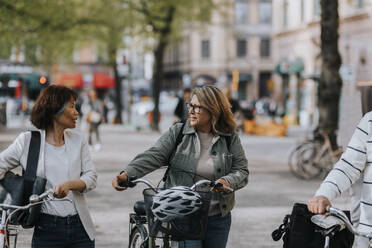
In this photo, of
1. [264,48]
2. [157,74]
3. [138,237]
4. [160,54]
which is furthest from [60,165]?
[264,48]

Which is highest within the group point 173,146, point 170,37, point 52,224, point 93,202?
point 170,37

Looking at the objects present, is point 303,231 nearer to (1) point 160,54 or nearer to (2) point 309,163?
(2) point 309,163

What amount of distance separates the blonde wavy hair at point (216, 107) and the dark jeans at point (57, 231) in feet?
3.45

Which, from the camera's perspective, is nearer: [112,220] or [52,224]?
[52,224]

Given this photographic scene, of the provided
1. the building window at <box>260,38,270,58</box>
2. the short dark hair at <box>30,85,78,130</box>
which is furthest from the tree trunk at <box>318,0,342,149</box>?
the building window at <box>260,38,270,58</box>

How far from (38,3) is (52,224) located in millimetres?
19879

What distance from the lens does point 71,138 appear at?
15.6ft

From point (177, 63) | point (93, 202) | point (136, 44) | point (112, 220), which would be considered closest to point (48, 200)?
point (112, 220)

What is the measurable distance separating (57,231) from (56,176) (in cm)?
33

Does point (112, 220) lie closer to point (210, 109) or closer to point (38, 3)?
point (210, 109)

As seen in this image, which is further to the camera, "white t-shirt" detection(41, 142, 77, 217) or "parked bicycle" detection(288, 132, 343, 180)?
"parked bicycle" detection(288, 132, 343, 180)

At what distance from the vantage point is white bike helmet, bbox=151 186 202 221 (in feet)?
12.7

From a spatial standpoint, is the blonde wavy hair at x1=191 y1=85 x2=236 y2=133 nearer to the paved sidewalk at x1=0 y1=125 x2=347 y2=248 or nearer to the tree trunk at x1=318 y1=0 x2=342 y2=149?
the paved sidewalk at x1=0 y1=125 x2=347 y2=248

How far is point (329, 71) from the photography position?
1644 centimetres
